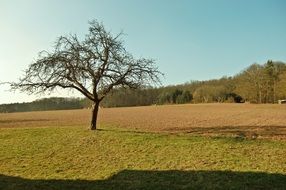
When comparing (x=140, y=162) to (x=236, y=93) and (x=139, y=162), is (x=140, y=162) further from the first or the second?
(x=236, y=93)

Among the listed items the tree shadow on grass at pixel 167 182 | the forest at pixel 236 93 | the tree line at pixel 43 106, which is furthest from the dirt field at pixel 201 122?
the tree line at pixel 43 106

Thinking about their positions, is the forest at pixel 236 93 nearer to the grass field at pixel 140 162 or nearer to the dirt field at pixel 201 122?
the dirt field at pixel 201 122

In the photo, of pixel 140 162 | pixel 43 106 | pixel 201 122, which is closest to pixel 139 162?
pixel 140 162

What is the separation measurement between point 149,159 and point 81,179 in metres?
4.21

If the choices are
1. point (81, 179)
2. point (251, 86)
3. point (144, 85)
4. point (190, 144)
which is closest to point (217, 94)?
point (251, 86)

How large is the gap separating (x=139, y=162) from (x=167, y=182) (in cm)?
380

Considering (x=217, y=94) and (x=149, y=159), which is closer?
(x=149, y=159)

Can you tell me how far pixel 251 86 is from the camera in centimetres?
10081

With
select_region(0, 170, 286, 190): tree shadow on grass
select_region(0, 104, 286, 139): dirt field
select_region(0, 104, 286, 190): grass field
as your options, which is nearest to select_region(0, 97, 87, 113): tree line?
select_region(0, 104, 286, 139): dirt field

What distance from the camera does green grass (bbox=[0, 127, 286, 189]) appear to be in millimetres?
13758

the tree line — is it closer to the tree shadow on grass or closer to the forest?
→ the forest

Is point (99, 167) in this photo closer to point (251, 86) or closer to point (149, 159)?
point (149, 159)

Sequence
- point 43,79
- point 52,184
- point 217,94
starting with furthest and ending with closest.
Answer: point 217,94, point 43,79, point 52,184

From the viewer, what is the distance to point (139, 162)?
17359mm
